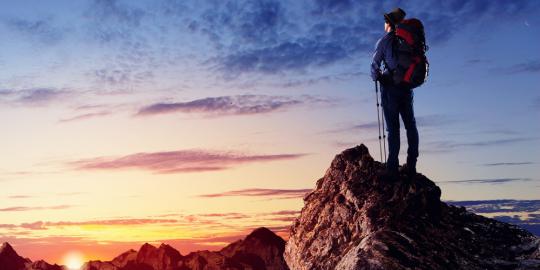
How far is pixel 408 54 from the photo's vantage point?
1430 cm

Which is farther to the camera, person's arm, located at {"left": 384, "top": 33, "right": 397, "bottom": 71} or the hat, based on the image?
the hat

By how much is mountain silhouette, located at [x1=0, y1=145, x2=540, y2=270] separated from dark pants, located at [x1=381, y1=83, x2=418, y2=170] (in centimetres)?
52

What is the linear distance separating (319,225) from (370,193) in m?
1.51

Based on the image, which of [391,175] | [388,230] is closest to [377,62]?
[391,175]

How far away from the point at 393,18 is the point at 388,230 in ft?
17.2

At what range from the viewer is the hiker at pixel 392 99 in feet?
47.2

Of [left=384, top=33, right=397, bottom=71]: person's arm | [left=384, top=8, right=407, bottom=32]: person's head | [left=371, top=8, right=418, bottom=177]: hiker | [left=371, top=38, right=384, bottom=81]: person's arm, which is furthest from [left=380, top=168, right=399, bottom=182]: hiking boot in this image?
[left=384, top=8, right=407, bottom=32]: person's head

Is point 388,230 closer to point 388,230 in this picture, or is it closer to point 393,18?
point 388,230

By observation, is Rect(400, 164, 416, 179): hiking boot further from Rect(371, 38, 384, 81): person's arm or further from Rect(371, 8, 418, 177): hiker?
Rect(371, 38, 384, 81): person's arm

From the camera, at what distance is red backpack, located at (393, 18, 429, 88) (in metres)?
14.2

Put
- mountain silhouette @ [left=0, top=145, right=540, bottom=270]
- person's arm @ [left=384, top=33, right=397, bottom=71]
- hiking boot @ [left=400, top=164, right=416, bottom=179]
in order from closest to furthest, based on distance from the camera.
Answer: mountain silhouette @ [left=0, top=145, right=540, bottom=270] < person's arm @ [left=384, top=33, right=397, bottom=71] < hiking boot @ [left=400, top=164, right=416, bottom=179]

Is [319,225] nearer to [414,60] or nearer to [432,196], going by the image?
[432,196]

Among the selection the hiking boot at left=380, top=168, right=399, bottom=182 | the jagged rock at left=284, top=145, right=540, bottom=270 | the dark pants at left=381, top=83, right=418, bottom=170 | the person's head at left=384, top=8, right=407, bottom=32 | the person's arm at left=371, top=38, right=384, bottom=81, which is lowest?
the jagged rock at left=284, top=145, right=540, bottom=270

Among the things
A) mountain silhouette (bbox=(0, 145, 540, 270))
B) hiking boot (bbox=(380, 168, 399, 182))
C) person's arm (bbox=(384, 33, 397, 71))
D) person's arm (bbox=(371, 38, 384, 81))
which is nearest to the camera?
mountain silhouette (bbox=(0, 145, 540, 270))
